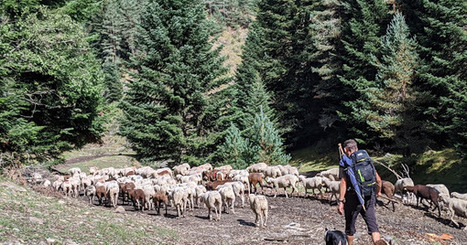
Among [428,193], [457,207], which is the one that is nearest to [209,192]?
[428,193]

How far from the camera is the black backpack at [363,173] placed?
7680 millimetres

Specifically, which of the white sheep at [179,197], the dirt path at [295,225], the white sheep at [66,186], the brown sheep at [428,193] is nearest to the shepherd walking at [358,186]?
the dirt path at [295,225]

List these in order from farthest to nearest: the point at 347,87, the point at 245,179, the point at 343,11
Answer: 1. the point at 343,11
2. the point at 347,87
3. the point at 245,179

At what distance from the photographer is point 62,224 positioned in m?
8.38

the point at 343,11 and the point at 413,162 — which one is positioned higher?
the point at 343,11

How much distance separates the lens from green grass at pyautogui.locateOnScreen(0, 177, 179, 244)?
725 cm

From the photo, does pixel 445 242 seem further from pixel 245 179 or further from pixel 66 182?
pixel 66 182

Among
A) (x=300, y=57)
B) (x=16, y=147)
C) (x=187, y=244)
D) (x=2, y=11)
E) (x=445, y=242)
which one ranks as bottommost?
(x=445, y=242)

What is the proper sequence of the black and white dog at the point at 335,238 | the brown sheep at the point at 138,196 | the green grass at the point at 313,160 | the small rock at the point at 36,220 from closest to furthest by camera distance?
the black and white dog at the point at 335,238, the small rock at the point at 36,220, the brown sheep at the point at 138,196, the green grass at the point at 313,160

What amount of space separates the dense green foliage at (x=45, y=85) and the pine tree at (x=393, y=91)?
821 inches

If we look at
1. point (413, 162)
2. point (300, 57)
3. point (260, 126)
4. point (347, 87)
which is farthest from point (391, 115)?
point (300, 57)

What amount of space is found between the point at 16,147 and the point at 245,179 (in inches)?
386

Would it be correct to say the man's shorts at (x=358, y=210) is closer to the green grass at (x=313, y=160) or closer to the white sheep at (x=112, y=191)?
the white sheep at (x=112, y=191)

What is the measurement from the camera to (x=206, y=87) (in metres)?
27.2
